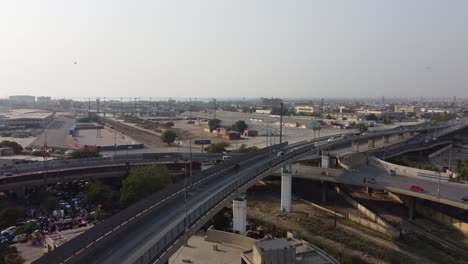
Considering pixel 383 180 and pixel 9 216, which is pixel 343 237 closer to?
pixel 383 180

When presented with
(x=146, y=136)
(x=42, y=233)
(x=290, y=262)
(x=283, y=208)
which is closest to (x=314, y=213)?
(x=283, y=208)

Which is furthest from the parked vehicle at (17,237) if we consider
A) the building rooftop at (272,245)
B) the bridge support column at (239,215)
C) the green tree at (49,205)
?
the building rooftop at (272,245)

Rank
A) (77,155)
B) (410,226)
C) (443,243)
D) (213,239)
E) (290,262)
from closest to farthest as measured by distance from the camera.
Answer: (290,262), (213,239), (443,243), (410,226), (77,155)

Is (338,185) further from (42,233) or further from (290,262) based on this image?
(42,233)

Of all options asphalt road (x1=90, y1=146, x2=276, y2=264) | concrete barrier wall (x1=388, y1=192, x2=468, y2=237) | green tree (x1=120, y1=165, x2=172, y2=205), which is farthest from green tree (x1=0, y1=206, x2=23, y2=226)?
concrete barrier wall (x1=388, y1=192, x2=468, y2=237)

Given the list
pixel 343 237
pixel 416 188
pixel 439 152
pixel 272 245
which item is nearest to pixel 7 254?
pixel 272 245

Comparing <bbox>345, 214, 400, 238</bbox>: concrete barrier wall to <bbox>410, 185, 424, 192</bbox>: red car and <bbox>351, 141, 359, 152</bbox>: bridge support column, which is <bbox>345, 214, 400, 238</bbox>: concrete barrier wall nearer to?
<bbox>410, 185, 424, 192</bbox>: red car

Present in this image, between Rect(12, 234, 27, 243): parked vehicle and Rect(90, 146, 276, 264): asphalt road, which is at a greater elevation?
Rect(90, 146, 276, 264): asphalt road

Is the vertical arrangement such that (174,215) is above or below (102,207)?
above
